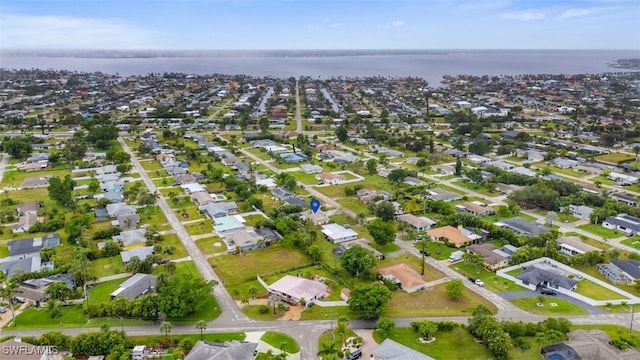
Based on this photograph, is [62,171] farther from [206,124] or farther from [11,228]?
[206,124]

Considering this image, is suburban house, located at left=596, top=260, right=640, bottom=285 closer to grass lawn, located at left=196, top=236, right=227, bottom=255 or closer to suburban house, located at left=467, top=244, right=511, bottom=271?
suburban house, located at left=467, top=244, right=511, bottom=271

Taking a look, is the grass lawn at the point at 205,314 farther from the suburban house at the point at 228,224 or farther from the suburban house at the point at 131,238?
the suburban house at the point at 131,238

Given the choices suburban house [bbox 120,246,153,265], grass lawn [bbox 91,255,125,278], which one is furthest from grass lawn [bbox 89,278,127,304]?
suburban house [bbox 120,246,153,265]

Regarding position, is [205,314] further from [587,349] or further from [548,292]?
[548,292]

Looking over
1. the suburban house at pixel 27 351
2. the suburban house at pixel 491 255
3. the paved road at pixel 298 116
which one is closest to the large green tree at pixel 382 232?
the suburban house at pixel 491 255

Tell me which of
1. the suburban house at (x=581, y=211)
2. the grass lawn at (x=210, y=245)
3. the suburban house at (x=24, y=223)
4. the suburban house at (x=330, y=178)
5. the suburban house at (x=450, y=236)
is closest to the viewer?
the grass lawn at (x=210, y=245)

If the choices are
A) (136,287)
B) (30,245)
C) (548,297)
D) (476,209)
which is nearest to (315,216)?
(476,209)
